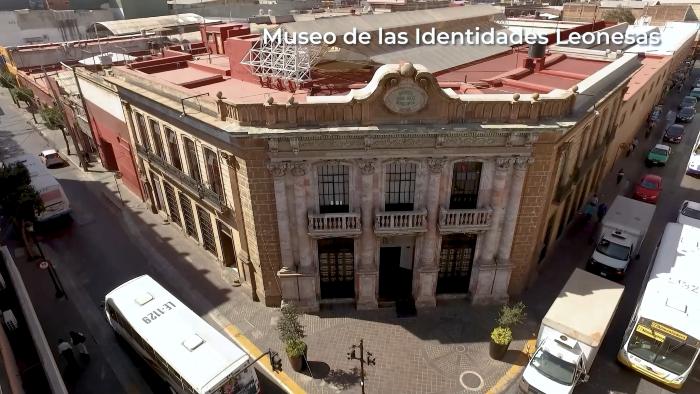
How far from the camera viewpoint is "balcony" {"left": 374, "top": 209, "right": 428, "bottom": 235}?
21.8 meters

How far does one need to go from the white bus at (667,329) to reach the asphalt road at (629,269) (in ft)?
2.74

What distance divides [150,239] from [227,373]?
62.5 feet

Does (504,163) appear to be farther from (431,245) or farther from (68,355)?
(68,355)

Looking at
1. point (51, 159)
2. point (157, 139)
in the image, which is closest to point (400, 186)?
point (157, 139)

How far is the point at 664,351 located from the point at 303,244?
18.3 metres

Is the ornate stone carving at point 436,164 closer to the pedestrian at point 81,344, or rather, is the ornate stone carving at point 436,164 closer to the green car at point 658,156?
the pedestrian at point 81,344

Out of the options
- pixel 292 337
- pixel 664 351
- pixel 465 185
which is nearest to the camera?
pixel 664 351

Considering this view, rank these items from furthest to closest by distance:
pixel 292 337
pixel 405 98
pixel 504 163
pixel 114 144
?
pixel 114 144 → pixel 504 163 → pixel 292 337 → pixel 405 98

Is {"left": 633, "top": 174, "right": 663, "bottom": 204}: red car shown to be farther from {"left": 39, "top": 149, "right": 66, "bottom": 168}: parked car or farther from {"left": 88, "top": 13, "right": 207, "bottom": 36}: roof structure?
{"left": 88, "top": 13, "right": 207, "bottom": 36}: roof structure

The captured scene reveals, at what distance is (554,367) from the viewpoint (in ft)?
63.2

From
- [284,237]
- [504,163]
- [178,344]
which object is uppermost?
[504,163]

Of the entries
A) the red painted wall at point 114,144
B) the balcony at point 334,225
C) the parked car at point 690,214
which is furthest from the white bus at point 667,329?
the red painted wall at point 114,144

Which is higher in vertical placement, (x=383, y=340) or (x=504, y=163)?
(x=504, y=163)

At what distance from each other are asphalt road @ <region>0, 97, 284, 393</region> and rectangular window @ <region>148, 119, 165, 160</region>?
24.7 feet
